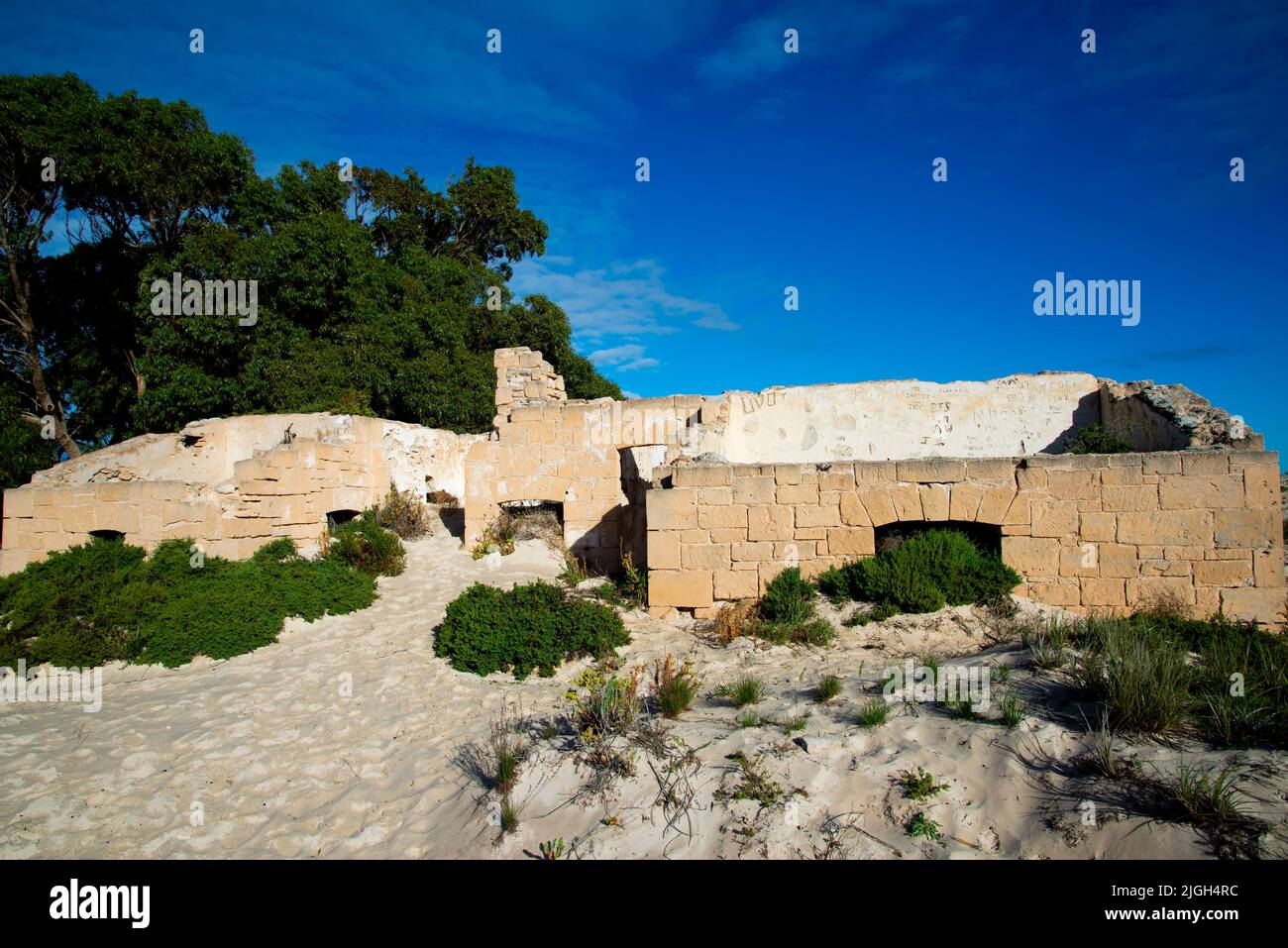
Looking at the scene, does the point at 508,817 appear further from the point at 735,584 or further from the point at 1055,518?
the point at 1055,518

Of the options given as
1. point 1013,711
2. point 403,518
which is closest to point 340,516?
point 403,518

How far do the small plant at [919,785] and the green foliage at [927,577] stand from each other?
11.0 ft

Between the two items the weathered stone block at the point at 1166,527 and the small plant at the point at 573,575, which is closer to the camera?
the weathered stone block at the point at 1166,527

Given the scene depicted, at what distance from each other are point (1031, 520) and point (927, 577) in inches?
52.9

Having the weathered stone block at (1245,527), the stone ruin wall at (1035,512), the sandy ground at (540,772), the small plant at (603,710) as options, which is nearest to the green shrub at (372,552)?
the sandy ground at (540,772)

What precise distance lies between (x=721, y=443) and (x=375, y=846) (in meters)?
7.87

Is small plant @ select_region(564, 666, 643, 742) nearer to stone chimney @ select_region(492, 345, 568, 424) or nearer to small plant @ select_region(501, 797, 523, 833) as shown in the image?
small plant @ select_region(501, 797, 523, 833)

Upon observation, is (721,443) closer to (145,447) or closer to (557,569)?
(557,569)

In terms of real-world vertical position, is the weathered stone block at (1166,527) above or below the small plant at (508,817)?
above

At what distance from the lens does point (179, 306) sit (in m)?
17.4

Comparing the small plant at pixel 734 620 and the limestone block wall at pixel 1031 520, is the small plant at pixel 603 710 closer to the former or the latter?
the small plant at pixel 734 620

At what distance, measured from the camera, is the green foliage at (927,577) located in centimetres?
703

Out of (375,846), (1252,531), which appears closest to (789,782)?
(375,846)

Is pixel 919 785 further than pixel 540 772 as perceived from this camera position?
No
